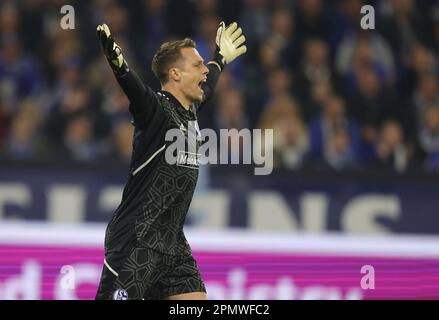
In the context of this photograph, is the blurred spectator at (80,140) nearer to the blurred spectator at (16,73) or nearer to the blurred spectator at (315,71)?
the blurred spectator at (16,73)

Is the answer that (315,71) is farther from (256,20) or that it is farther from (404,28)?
(404,28)

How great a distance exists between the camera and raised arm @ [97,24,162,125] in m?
6.14

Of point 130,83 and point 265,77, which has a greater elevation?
point 265,77

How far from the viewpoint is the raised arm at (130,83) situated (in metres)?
6.14

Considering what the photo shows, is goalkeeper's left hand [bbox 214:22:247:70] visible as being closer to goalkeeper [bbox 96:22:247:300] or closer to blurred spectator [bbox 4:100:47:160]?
goalkeeper [bbox 96:22:247:300]

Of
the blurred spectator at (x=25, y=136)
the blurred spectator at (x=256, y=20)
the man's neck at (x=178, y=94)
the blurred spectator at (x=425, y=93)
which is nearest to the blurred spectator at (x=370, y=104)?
the blurred spectator at (x=425, y=93)

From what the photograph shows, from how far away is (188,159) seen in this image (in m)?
6.61

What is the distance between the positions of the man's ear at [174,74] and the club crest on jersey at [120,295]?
1.35m

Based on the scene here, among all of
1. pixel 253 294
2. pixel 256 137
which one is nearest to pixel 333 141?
pixel 256 137

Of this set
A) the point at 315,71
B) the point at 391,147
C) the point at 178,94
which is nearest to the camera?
the point at 178,94

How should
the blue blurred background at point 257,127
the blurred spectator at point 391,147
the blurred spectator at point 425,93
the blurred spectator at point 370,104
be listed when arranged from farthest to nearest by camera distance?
the blurred spectator at point 425,93 → the blurred spectator at point 370,104 → the blurred spectator at point 391,147 → the blue blurred background at point 257,127

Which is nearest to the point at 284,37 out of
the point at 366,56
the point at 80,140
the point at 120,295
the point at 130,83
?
the point at 366,56

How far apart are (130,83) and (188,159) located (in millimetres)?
675

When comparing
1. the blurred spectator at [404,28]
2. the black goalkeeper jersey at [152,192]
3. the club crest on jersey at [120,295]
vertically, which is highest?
the blurred spectator at [404,28]
